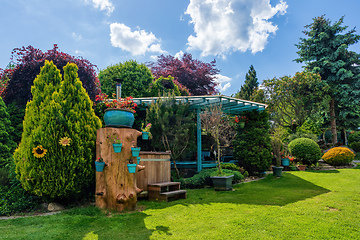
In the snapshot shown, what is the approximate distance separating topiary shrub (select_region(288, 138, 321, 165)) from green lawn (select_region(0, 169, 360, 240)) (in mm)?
6667

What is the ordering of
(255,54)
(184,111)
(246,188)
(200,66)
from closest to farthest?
(246,188) < (184,111) < (255,54) < (200,66)

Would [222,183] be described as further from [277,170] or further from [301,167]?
[301,167]

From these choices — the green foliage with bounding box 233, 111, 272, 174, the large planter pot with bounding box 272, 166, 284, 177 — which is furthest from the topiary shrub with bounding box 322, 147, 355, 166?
the green foliage with bounding box 233, 111, 272, 174

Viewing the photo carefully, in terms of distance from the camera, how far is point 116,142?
4.61 m

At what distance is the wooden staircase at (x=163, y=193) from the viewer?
18.2 ft

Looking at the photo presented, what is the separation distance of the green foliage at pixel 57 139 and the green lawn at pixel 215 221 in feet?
2.23

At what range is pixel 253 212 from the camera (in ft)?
14.7

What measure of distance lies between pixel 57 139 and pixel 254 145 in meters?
7.38

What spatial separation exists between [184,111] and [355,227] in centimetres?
545

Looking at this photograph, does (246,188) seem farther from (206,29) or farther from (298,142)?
(298,142)

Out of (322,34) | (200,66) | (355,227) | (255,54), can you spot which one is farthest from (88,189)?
(322,34)

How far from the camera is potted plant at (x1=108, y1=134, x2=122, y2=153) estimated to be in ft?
14.9

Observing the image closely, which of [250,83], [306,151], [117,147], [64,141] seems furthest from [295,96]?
[64,141]

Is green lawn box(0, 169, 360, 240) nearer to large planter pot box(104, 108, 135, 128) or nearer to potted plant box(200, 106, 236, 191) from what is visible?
potted plant box(200, 106, 236, 191)
